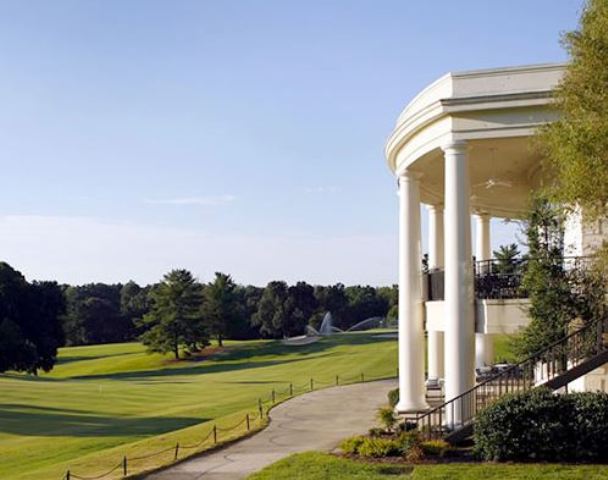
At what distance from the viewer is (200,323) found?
93.9m

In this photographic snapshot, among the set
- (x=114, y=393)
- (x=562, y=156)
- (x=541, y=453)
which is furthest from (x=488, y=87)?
(x=114, y=393)

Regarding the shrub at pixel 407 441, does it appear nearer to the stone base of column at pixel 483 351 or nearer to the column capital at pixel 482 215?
the stone base of column at pixel 483 351

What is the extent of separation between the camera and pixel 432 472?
1642cm

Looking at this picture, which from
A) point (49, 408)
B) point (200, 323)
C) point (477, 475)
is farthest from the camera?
point (200, 323)

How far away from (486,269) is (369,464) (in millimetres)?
10465

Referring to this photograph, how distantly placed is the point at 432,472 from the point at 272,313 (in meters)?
106

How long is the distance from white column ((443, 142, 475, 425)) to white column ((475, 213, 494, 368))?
1517 cm

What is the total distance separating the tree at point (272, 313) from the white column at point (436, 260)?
286ft

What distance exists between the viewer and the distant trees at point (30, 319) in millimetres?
83494

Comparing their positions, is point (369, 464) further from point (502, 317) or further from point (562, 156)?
point (562, 156)

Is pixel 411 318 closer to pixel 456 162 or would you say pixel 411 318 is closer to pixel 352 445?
pixel 456 162

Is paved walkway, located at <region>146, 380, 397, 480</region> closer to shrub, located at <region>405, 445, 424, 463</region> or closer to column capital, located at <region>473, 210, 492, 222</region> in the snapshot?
shrub, located at <region>405, 445, 424, 463</region>

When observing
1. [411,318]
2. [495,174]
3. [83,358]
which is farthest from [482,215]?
[83,358]

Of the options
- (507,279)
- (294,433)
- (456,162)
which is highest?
(456,162)
